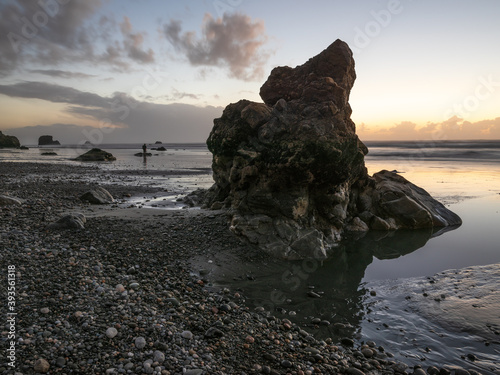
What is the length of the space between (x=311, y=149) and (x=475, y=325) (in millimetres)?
6472

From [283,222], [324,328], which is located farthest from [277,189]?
[324,328]

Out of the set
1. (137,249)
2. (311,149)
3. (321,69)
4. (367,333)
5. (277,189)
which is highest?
(321,69)

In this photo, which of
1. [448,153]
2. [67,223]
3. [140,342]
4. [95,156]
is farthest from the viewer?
[448,153]

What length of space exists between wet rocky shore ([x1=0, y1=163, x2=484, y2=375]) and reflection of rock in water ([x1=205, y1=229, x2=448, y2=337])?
0.44 meters

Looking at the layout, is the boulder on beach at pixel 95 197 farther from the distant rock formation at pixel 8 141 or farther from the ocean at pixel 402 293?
Result: the distant rock formation at pixel 8 141

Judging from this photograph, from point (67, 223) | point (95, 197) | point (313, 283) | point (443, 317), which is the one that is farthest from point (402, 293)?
point (95, 197)

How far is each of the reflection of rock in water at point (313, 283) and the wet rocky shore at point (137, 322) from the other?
17.3 inches

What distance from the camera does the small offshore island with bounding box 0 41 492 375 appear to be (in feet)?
15.9

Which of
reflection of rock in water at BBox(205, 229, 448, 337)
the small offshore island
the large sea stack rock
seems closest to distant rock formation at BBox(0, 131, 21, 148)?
the small offshore island

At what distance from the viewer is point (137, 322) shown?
Answer: 5371 millimetres

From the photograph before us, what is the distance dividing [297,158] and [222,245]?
12.8 ft

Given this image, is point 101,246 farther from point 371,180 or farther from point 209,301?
point 371,180

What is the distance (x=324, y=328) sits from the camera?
6.46 metres

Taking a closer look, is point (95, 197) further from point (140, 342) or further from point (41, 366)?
point (41, 366)
